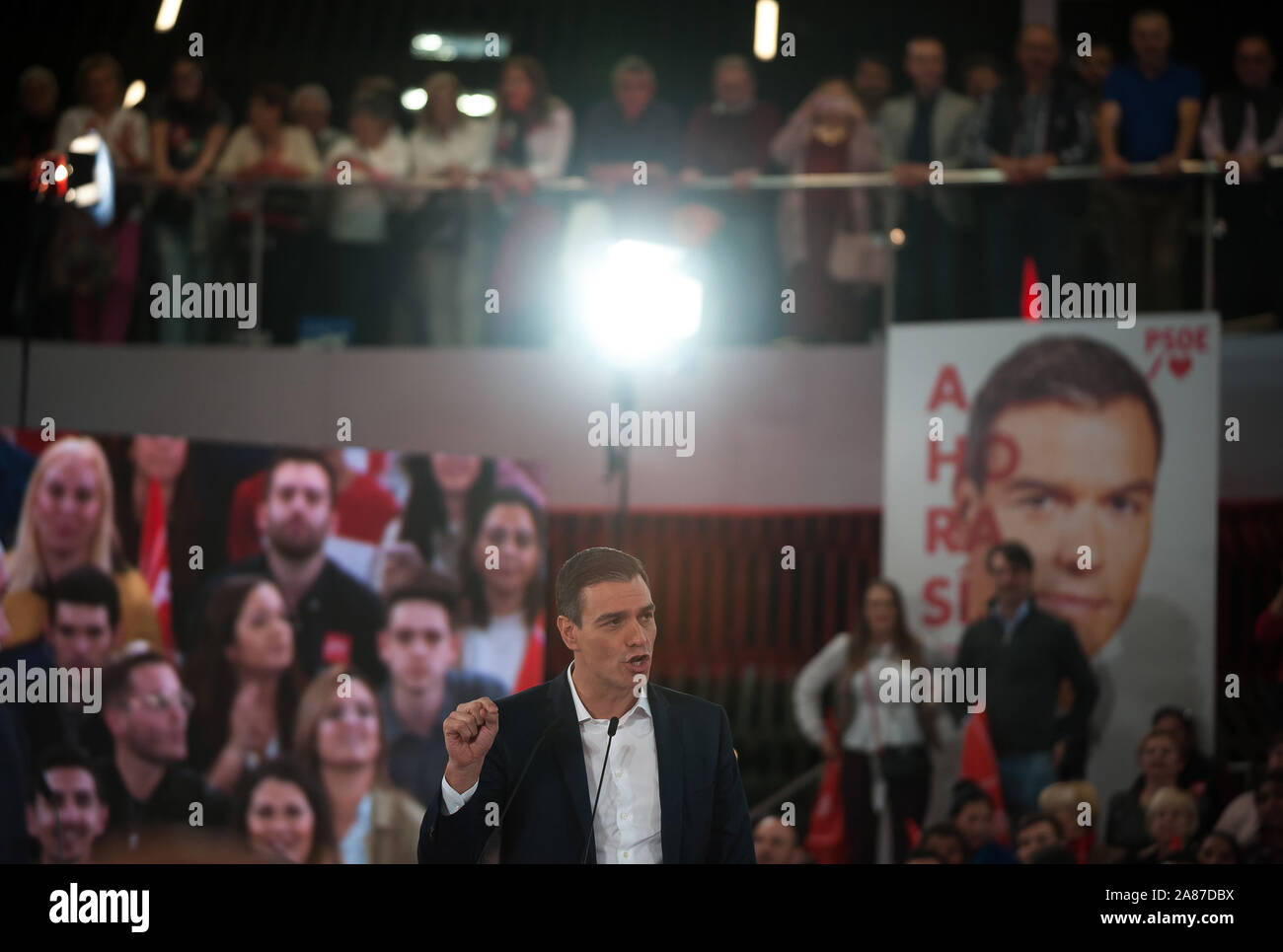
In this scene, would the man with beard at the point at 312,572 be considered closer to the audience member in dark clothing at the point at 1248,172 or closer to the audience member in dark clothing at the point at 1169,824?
the audience member in dark clothing at the point at 1169,824

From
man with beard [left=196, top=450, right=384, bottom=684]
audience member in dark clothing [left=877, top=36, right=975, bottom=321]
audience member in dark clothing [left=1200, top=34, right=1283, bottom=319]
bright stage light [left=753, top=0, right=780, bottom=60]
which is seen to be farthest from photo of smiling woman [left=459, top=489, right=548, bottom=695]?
bright stage light [left=753, top=0, right=780, bottom=60]

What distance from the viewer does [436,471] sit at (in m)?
7.45

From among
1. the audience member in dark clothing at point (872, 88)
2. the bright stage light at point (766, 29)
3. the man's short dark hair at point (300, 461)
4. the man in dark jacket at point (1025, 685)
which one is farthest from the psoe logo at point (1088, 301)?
the bright stage light at point (766, 29)

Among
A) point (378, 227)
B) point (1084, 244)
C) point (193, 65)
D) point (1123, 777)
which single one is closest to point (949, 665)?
point (1123, 777)

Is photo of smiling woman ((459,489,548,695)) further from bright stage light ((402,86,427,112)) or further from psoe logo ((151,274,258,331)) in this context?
bright stage light ((402,86,427,112))

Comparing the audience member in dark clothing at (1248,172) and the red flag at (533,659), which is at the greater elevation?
the audience member in dark clothing at (1248,172)

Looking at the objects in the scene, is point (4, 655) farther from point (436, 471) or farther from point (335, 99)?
point (335, 99)

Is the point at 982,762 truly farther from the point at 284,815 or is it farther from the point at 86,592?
the point at 86,592

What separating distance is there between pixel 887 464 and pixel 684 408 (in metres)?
1.58

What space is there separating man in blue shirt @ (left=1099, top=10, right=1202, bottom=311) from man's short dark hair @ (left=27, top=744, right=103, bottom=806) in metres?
4.72

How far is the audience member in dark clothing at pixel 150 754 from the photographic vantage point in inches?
261

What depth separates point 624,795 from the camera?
10.6ft

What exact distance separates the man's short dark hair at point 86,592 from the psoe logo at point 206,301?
225 centimetres
